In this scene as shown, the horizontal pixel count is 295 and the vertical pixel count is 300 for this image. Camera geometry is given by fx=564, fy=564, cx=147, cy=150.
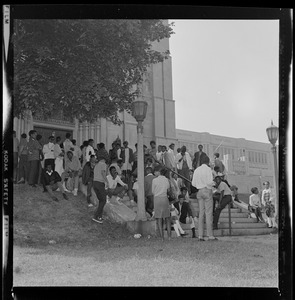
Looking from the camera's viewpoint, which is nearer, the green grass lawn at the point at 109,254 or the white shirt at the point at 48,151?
the green grass lawn at the point at 109,254

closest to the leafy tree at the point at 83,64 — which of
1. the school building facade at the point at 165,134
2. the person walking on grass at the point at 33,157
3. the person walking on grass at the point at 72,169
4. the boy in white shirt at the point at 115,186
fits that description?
the school building facade at the point at 165,134

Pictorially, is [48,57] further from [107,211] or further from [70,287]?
[70,287]

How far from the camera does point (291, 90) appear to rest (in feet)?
24.0

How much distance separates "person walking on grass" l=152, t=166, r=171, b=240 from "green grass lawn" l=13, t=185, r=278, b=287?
29 cm

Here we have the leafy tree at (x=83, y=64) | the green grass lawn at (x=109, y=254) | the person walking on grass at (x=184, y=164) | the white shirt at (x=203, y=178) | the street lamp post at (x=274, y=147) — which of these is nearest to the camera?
the green grass lawn at (x=109, y=254)

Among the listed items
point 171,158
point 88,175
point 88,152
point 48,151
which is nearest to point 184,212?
point 171,158

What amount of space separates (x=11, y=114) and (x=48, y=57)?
120cm

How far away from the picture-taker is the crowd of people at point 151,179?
7.77 metres

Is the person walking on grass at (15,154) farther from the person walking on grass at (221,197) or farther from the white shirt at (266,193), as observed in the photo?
the white shirt at (266,193)

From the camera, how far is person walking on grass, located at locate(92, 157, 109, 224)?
25.7 ft

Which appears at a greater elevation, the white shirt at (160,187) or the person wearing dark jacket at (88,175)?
the person wearing dark jacket at (88,175)

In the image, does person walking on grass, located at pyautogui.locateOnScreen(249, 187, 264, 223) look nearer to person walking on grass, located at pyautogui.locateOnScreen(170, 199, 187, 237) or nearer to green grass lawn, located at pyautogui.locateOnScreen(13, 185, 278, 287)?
green grass lawn, located at pyautogui.locateOnScreen(13, 185, 278, 287)

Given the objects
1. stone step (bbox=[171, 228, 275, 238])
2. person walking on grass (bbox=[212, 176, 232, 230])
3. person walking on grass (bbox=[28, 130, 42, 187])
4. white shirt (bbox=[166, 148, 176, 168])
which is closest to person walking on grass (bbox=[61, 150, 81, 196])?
person walking on grass (bbox=[28, 130, 42, 187])

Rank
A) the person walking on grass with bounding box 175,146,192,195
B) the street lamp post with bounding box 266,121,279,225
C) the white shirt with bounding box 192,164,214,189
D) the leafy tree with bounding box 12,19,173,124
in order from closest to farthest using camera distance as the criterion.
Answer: the street lamp post with bounding box 266,121,279,225, the leafy tree with bounding box 12,19,173,124, the white shirt with bounding box 192,164,214,189, the person walking on grass with bounding box 175,146,192,195
